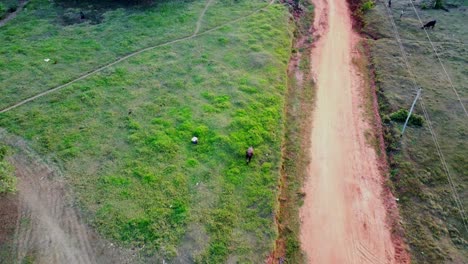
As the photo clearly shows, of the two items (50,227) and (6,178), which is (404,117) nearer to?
(50,227)

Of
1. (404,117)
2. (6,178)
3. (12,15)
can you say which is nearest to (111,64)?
(6,178)

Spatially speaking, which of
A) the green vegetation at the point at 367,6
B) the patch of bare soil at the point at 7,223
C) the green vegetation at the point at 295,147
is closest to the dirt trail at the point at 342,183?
the green vegetation at the point at 295,147

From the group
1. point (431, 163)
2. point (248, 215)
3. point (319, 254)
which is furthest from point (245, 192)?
point (431, 163)

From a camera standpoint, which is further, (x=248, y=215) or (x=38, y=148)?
(x=38, y=148)

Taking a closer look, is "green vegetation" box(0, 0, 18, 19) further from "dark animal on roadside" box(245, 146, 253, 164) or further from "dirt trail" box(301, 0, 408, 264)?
"dirt trail" box(301, 0, 408, 264)

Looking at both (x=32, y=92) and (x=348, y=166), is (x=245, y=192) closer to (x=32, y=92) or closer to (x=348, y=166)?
(x=348, y=166)

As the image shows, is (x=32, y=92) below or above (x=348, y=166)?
above

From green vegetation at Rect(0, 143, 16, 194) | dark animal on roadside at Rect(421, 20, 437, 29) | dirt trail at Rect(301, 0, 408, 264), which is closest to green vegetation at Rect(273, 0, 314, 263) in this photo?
dirt trail at Rect(301, 0, 408, 264)
